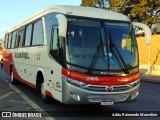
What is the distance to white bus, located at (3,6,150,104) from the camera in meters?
9.78

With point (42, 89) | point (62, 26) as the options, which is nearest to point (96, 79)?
point (62, 26)

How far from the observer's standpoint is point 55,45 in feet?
Answer: 36.2

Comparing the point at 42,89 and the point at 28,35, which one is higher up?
the point at 28,35

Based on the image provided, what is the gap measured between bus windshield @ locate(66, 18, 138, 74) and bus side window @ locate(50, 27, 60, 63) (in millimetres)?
680

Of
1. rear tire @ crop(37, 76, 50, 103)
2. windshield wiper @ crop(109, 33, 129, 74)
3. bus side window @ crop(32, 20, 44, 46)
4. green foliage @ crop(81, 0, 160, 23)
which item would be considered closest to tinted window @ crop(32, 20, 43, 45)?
bus side window @ crop(32, 20, 44, 46)

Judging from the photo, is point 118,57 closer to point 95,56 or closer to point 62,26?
point 95,56

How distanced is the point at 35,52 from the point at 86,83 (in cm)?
439

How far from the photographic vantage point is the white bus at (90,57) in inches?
385

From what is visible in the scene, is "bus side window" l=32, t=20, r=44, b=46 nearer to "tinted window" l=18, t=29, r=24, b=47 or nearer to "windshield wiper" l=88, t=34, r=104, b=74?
"tinted window" l=18, t=29, r=24, b=47

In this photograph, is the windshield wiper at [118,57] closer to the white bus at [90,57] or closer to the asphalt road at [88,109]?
the white bus at [90,57]

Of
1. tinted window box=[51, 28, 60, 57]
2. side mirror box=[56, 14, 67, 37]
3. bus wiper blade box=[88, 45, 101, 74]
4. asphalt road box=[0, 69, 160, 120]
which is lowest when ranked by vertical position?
asphalt road box=[0, 69, 160, 120]

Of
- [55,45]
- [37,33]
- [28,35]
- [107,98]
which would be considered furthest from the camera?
[28,35]

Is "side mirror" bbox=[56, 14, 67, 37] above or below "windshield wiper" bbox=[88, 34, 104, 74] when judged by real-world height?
above

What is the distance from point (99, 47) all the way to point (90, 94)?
1.33m
